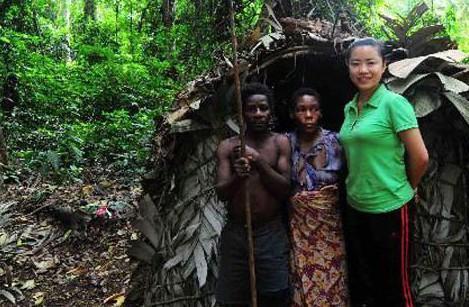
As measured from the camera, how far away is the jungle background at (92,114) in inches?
188

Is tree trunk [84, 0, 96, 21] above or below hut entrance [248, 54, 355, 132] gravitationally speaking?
above

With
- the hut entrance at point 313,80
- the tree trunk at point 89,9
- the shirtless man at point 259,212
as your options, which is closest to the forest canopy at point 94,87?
the tree trunk at point 89,9

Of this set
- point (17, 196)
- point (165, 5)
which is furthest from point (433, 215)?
point (165, 5)

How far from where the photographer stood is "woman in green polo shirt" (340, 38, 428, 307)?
2.45 meters

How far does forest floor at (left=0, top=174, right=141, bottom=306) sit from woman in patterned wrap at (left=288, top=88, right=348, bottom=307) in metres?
2.18

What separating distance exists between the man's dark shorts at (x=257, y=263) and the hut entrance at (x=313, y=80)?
3.64 feet

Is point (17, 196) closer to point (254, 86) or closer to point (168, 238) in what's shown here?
point (168, 238)

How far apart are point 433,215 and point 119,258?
11.0ft

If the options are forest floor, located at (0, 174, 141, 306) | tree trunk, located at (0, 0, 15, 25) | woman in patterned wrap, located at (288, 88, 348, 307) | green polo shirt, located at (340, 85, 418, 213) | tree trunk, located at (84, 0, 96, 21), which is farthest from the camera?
tree trunk, located at (84, 0, 96, 21)

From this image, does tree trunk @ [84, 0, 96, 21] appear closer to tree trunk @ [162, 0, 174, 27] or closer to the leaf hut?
tree trunk @ [162, 0, 174, 27]

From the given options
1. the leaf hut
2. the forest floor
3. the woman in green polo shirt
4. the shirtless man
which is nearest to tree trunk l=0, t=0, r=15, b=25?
the forest floor

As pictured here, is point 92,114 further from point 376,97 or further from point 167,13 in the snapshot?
point 376,97

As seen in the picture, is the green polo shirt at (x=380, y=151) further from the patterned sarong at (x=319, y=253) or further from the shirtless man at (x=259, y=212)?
the shirtless man at (x=259, y=212)

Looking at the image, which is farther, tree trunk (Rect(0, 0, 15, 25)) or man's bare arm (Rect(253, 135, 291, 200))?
tree trunk (Rect(0, 0, 15, 25))
